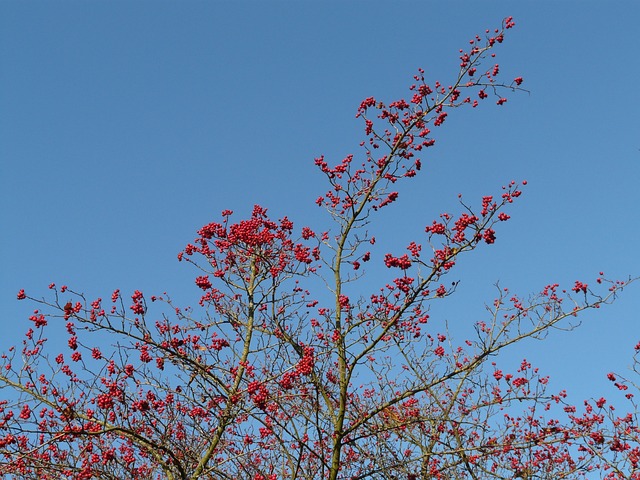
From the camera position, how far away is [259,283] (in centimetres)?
1078

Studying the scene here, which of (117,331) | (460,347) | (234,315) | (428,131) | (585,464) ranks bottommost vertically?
(585,464)

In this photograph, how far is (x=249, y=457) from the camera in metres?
8.80

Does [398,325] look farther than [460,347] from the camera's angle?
No

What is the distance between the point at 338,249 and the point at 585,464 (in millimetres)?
5633

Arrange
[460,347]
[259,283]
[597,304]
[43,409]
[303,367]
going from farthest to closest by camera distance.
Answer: [259,283] → [460,347] → [43,409] → [597,304] → [303,367]

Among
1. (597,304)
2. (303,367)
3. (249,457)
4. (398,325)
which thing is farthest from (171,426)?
(597,304)

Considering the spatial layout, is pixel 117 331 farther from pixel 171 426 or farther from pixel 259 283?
pixel 259 283

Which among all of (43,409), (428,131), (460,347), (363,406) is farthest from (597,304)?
(43,409)

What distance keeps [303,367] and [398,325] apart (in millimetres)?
2093

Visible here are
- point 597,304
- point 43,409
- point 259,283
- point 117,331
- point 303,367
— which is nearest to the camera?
point 303,367

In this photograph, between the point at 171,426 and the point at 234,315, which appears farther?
the point at 234,315

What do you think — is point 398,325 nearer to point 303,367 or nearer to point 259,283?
point 303,367

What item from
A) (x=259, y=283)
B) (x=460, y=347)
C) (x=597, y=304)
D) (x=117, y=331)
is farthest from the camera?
(x=259, y=283)

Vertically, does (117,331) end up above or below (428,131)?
below
